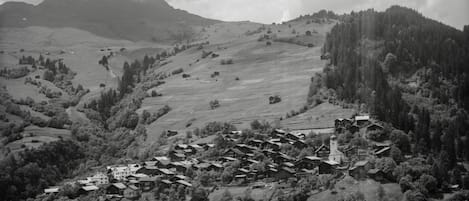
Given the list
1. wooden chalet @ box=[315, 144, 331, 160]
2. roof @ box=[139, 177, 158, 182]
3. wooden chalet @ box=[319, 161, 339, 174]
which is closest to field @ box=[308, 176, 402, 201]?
wooden chalet @ box=[319, 161, 339, 174]

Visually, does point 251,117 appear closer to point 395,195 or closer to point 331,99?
point 331,99

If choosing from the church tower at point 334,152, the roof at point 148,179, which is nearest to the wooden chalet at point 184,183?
the roof at point 148,179

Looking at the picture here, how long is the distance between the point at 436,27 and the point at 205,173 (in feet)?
325

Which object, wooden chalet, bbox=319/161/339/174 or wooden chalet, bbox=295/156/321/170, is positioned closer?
wooden chalet, bbox=319/161/339/174

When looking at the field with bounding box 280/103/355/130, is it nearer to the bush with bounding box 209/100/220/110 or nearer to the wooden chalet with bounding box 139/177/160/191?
the wooden chalet with bounding box 139/177/160/191

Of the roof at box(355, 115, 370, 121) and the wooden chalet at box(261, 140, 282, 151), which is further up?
the roof at box(355, 115, 370, 121)

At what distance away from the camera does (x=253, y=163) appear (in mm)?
101625

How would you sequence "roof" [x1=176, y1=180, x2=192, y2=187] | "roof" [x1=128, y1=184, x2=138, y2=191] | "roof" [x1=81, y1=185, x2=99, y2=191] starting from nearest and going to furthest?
"roof" [x1=176, y1=180, x2=192, y2=187] → "roof" [x1=128, y1=184, x2=138, y2=191] → "roof" [x1=81, y1=185, x2=99, y2=191]

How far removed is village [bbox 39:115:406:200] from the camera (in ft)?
304

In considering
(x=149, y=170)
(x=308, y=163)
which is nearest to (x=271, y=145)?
(x=308, y=163)

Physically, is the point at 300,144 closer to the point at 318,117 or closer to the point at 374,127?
the point at 374,127

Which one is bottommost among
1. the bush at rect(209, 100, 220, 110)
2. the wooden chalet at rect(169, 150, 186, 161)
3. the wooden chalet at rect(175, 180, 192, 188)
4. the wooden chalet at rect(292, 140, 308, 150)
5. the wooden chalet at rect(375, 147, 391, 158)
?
the wooden chalet at rect(169, 150, 186, 161)

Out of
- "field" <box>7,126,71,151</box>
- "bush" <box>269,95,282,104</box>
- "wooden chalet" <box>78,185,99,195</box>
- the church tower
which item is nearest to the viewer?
the church tower

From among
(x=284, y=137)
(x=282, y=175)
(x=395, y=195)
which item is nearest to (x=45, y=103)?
(x=284, y=137)
